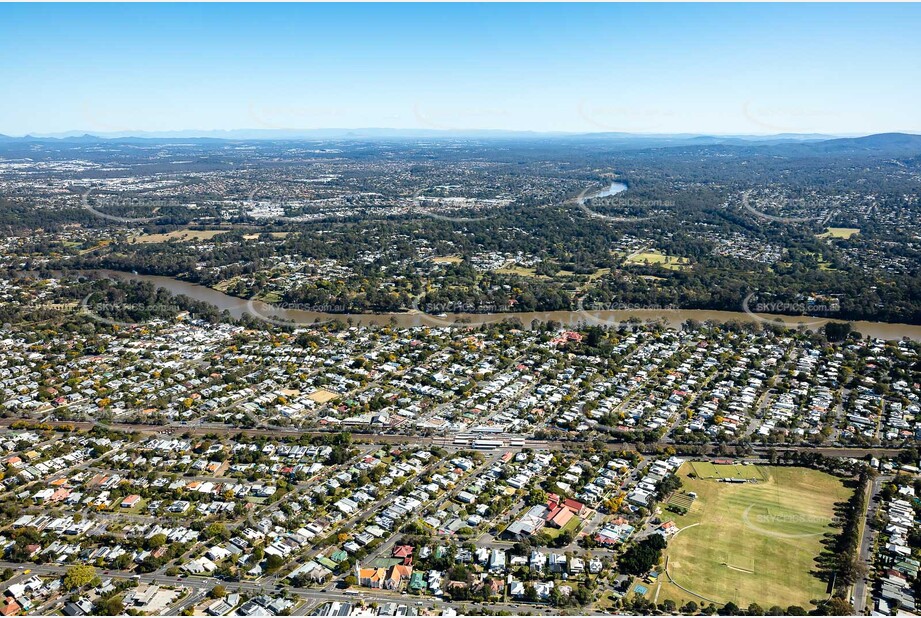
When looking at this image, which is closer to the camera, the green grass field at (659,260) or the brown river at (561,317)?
the brown river at (561,317)

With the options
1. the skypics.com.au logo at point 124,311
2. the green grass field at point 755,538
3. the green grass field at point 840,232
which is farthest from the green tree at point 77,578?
the green grass field at point 840,232

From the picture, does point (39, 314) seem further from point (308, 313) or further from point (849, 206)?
point (849, 206)

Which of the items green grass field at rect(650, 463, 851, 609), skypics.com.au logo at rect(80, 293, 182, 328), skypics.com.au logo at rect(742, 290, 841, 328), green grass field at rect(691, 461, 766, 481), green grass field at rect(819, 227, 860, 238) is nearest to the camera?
green grass field at rect(650, 463, 851, 609)

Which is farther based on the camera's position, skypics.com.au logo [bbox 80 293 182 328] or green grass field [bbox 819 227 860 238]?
green grass field [bbox 819 227 860 238]

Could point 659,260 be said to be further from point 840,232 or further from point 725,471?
point 725,471

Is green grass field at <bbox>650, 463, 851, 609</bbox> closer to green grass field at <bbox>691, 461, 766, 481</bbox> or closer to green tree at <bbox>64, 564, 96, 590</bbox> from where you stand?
green grass field at <bbox>691, 461, 766, 481</bbox>

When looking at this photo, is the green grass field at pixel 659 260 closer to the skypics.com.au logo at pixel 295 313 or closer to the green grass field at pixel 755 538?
the skypics.com.au logo at pixel 295 313

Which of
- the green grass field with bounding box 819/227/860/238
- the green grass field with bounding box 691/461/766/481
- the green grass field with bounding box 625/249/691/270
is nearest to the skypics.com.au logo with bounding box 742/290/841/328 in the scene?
the green grass field with bounding box 625/249/691/270

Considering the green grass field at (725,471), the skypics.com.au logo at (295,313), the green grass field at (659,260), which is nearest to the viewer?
the green grass field at (725,471)

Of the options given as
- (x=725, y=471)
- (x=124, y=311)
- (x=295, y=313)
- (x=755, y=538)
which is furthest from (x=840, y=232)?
(x=124, y=311)
